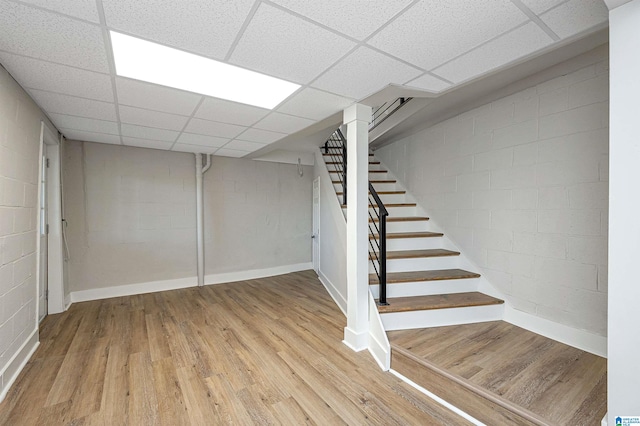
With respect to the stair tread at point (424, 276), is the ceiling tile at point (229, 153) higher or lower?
higher

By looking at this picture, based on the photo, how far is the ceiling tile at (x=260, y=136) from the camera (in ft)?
11.1

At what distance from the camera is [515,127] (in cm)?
270

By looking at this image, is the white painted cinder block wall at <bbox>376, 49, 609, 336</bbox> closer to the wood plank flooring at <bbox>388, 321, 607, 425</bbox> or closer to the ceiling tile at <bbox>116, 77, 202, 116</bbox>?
the wood plank flooring at <bbox>388, 321, 607, 425</bbox>

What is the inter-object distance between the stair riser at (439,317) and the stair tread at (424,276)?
34cm

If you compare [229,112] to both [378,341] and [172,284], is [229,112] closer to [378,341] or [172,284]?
[378,341]

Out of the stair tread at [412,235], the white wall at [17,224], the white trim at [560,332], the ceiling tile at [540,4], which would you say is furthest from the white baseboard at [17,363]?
the white trim at [560,332]

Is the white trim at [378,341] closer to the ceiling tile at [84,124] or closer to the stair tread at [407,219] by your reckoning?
the stair tread at [407,219]

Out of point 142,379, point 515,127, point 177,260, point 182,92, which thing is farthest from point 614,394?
point 177,260

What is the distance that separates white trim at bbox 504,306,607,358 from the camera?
2094 mm

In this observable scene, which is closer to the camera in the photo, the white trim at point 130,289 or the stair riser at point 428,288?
the stair riser at point 428,288

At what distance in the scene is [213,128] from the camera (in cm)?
320

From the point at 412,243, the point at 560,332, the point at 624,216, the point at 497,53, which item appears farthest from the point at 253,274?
the point at 624,216

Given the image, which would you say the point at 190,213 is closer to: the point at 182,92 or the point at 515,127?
the point at 182,92

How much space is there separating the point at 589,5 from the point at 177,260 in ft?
17.2
